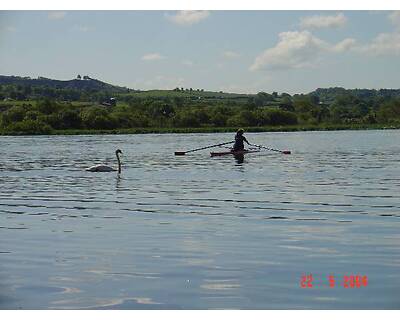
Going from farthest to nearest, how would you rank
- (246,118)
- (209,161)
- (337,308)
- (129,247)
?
(246,118), (209,161), (129,247), (337,308)

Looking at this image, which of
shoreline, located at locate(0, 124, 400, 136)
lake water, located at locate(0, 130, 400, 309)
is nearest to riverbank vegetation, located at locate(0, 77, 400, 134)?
shoreline, located at locate(0, 124, 400, 136)

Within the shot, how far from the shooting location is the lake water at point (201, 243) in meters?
11.8

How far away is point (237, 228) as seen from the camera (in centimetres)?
1808

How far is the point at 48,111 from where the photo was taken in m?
140

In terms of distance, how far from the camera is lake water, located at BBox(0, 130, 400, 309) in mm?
11766

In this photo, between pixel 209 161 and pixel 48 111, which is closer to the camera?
pixel 209 161

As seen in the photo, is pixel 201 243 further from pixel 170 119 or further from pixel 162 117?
pixel 162 117

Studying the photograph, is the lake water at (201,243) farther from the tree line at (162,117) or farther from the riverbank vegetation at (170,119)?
the tree line at (162,117)

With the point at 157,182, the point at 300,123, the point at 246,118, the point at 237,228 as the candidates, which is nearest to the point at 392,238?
the point at 237,228

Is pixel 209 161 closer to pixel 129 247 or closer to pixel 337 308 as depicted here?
pixel 129 247

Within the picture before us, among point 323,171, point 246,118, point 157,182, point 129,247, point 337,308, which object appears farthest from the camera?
point 246,118

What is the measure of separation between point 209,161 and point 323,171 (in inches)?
419

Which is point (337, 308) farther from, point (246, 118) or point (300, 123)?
point (300, 123)

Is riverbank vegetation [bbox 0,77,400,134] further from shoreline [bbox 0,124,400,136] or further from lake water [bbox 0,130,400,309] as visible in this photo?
lake water [bbox 0,130,400,309]
